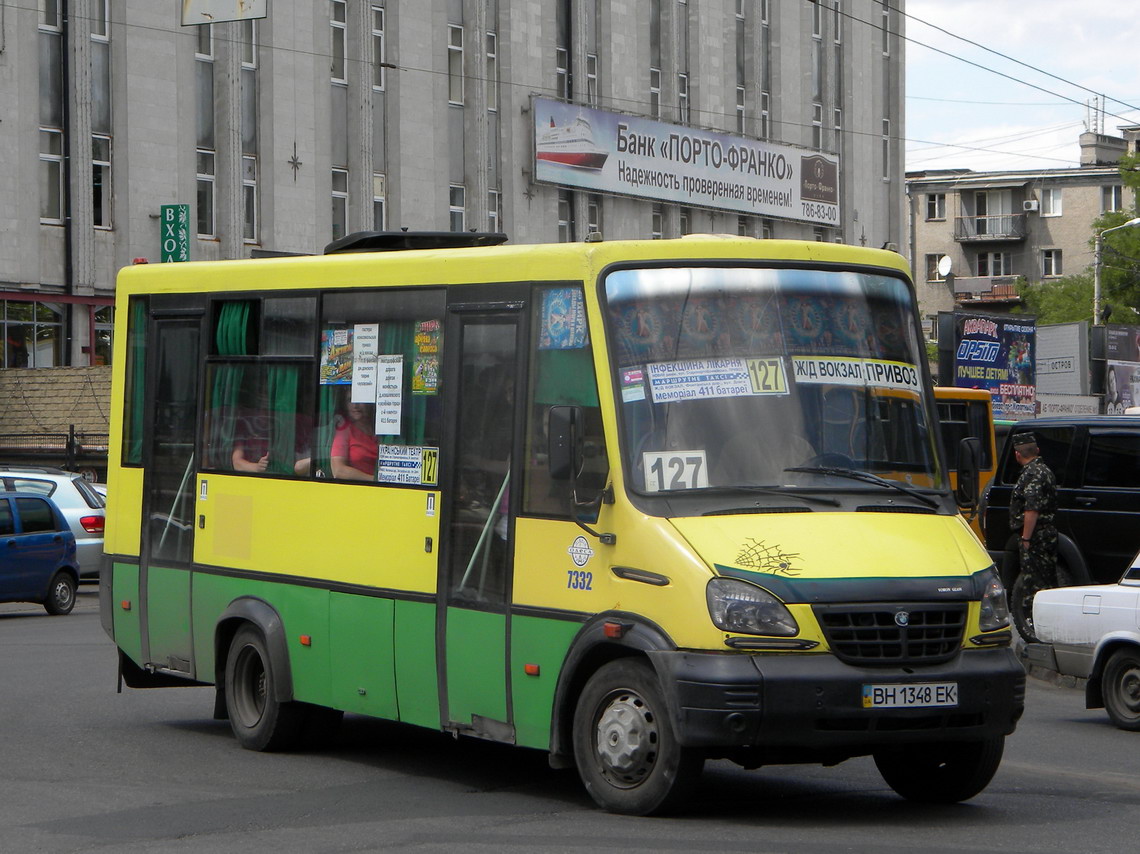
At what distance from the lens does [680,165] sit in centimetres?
5750

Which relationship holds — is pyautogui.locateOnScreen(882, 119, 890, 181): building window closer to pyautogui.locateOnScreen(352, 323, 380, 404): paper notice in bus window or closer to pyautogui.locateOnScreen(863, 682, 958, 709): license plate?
pyautogui.locateOnScreen(352, 323, 380, 404): paper notice in bus window

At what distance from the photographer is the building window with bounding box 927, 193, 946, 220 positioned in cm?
10644

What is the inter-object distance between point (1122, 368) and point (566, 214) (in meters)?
15.8

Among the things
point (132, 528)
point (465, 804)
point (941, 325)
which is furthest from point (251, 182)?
point (465, 804)

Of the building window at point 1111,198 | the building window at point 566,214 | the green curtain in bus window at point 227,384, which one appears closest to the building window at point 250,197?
the building window at point 566,214

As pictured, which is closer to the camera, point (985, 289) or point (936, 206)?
point (985, 289)

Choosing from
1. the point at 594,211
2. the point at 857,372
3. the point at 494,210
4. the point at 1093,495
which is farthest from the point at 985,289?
the point at 857,372

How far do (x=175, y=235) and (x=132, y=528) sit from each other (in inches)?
1097

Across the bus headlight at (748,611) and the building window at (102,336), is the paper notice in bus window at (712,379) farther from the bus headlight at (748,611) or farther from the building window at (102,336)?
the building window at (102,336)

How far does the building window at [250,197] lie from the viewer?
43625mm

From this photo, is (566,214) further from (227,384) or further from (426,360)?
(426,360)

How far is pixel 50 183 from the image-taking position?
39.6m

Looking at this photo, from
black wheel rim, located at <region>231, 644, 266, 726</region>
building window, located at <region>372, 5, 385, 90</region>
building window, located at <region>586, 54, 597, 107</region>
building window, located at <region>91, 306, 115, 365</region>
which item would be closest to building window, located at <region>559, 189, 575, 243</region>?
building window, located at <region>586, 54, 597, 107</region>

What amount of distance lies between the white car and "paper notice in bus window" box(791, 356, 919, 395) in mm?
3953
